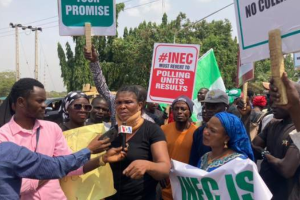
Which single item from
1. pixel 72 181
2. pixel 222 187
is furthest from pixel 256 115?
pixel 72 181

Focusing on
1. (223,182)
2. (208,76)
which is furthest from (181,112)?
(208,76)

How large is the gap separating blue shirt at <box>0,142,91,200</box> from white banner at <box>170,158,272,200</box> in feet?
2.96

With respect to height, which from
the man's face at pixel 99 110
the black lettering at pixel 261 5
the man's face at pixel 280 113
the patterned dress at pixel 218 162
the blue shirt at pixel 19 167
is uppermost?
the black lettering at pixel 261 5

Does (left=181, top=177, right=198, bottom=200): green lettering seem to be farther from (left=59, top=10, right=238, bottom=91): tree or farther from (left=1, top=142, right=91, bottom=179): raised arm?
(left=59, top=10, right=238, bottom=91): tree

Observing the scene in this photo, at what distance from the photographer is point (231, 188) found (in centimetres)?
235

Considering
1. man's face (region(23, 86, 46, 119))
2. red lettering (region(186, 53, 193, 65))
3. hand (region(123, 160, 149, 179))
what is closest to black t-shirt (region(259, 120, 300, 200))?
hand (region(123, 160, 149, 179))

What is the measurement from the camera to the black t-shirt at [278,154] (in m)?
2.72

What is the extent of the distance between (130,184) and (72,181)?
44 centimetres

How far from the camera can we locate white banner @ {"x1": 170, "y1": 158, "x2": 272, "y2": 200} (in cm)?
225

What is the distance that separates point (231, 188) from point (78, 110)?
5.77 ft

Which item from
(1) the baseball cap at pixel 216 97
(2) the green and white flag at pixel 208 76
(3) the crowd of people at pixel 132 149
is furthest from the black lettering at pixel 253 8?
(2) the green and white flag at pixel 208 76

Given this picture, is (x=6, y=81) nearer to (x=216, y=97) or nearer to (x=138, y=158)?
(x=216, y=97)

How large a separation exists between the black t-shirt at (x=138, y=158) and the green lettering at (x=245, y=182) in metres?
0.58

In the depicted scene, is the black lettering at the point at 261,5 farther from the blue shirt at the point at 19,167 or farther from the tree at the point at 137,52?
the tree at the point at 137,52
